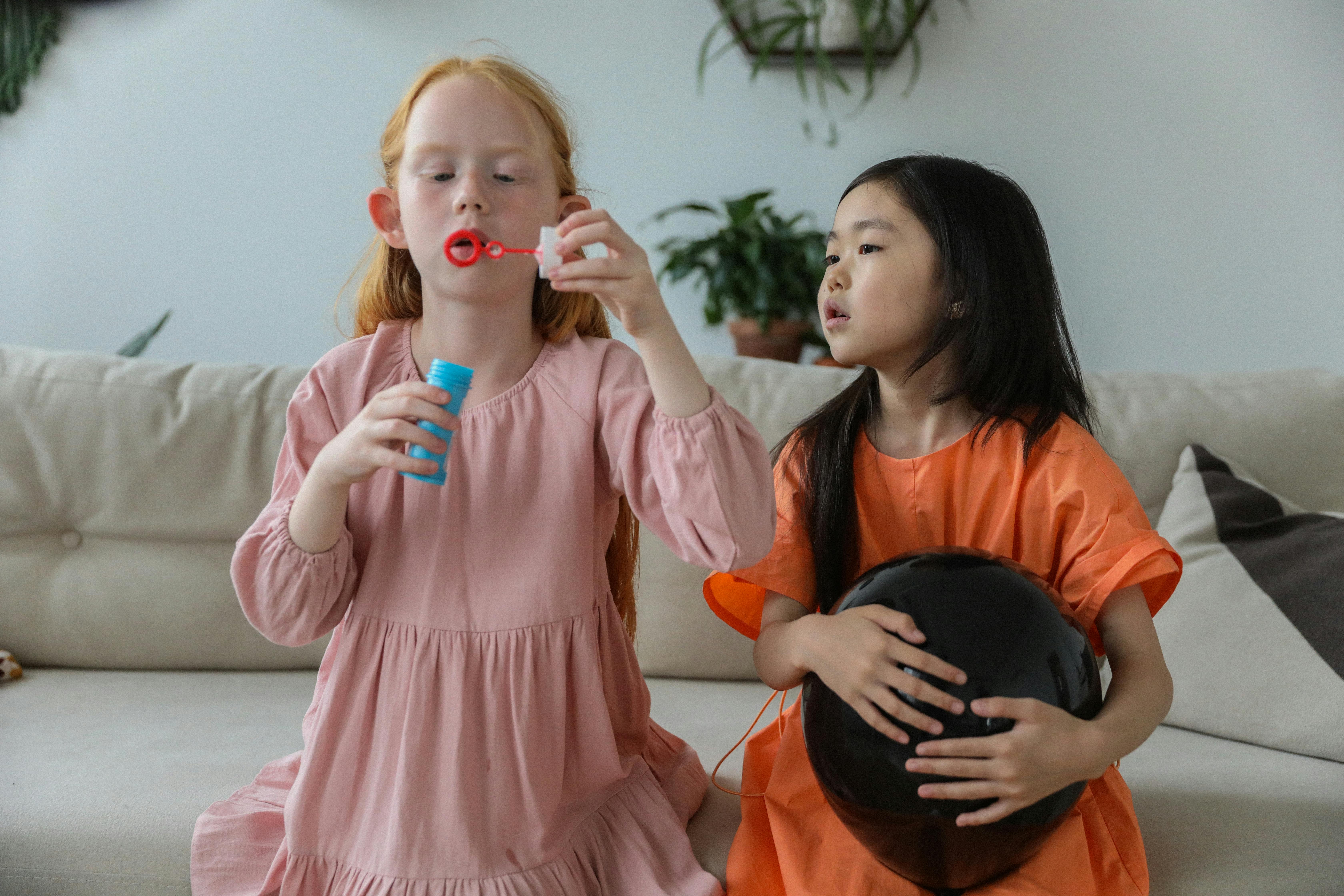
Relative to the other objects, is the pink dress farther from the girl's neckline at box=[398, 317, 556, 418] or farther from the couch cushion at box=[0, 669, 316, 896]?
the couch cushion at box=[0, 669, 316, 896]

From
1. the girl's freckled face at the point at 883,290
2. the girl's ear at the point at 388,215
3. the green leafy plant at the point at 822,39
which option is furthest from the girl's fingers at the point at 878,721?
the green leafy plant at the point at 822,39

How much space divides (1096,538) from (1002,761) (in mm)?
295

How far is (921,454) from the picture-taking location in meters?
1.13

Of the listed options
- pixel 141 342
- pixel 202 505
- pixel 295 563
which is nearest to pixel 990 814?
pixel 295 563

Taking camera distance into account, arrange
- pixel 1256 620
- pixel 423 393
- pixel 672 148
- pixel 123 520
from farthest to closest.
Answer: pixel 672 148, pixel 123 520, pixel 1256 620, pixel 423 393

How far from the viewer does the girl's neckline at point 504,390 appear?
1.00 metres

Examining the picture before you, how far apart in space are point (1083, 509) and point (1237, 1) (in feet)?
7.01

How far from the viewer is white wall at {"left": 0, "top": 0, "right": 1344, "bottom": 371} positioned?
8.23ft

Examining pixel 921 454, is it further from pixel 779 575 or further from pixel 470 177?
pixel 470 177

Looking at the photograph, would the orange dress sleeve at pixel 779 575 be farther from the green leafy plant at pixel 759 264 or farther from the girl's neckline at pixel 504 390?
the green leafy plant at pixel 759 264

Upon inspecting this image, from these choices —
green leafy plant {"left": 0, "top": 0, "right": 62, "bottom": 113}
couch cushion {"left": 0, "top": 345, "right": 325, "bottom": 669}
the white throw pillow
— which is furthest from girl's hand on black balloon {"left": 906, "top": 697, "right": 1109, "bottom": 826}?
green leafy plant {"left": 0, "top": 0, "right": 62, "bottom": 113}

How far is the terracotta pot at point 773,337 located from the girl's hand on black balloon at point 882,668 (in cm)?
151

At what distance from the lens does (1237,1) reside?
249 cm

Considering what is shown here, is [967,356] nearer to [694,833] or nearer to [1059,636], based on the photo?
[1059,636]
